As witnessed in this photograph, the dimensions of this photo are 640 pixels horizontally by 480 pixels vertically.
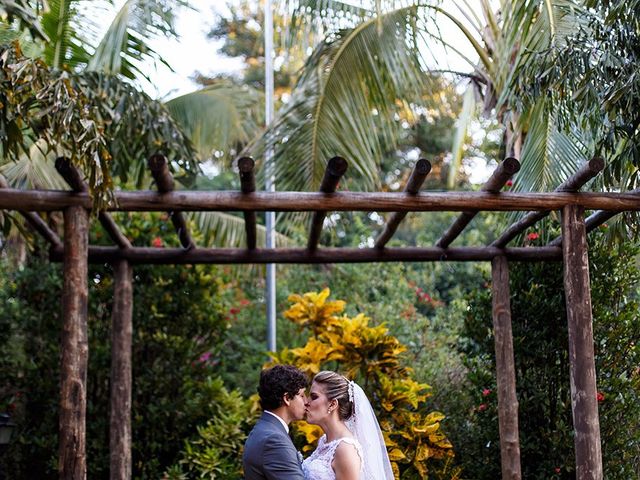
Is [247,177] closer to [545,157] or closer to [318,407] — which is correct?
[318,407]

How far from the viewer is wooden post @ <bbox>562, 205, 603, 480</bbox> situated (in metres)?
5.43

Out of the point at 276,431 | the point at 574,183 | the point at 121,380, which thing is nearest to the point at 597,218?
the point at 574,183

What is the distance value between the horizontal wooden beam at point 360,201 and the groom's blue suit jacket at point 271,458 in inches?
71.5

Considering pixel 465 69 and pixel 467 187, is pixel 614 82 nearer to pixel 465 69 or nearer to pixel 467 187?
pixel 465 69

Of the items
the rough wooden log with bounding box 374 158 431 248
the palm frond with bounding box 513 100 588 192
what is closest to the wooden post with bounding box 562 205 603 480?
the rough wooden log with bounding box 374 158 431 248

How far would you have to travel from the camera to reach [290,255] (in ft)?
23.8

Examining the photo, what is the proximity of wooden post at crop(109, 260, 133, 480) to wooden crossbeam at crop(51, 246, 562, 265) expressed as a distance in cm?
16

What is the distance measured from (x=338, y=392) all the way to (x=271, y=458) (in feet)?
2.09

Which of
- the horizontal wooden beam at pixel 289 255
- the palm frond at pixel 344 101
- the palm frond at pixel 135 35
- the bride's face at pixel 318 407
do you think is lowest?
the bride's face at pixel 318 407

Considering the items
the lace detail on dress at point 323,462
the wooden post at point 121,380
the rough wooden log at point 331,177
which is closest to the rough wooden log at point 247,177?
the rough wooden log at point 331,177

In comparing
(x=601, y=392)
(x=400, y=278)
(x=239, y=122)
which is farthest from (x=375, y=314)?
(x=601, y=392)

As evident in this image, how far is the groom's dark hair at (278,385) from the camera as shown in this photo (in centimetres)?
416

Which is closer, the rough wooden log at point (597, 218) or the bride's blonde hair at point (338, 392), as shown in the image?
the bride's blonde hair at point (338, 392)

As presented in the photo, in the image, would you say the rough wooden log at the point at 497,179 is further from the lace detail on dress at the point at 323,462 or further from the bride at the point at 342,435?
the lace detail on dress at the point at 323,462
